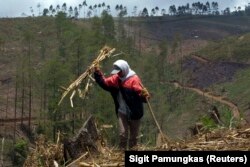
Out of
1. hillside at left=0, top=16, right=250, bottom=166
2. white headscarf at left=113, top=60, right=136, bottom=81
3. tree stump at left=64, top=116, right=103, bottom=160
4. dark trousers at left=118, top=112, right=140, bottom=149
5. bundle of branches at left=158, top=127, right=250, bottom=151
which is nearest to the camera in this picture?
bundle of branches at left=158, top=127, right=250, bottom=151

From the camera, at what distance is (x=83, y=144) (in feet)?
20.7

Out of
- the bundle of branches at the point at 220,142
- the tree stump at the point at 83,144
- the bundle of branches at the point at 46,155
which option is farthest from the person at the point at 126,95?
the bundle of branches at the point at 220,142

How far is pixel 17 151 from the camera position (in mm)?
29328

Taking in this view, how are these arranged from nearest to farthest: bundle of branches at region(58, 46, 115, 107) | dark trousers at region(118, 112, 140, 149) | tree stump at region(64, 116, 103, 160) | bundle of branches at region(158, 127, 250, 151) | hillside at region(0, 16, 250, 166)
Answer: bundle of branches at region(158, 127, 250, 151), tree stump at region(64, 116, 103, 160), bundle of branches at region(58, 46, 115, 107), dark trousers at region(118, 112, 140, 149), hillside at region(0, 16, 250, 166)

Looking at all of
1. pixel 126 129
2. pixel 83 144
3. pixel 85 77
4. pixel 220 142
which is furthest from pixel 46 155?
pixel 220 142

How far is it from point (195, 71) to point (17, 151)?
44.9 m

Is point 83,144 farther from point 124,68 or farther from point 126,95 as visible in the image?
point 124,68

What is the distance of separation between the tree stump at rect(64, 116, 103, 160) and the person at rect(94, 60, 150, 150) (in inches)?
20.1

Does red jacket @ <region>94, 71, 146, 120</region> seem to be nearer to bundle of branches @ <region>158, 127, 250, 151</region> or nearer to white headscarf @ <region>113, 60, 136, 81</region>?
white headscarf @ <region>113, 60, 136, 81</region>

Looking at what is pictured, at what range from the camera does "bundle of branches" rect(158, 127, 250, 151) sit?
506cm

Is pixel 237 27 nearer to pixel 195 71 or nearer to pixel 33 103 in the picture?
pixel 195 71

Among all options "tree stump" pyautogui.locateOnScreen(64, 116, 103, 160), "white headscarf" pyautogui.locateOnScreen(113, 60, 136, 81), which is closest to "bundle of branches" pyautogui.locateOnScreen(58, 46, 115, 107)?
"white headscarf" pyautogui.locateOnScreen(113, 60, 136, 81)

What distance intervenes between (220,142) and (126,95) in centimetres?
190

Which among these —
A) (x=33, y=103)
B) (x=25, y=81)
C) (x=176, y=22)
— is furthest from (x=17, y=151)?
(x=176, y=22)
